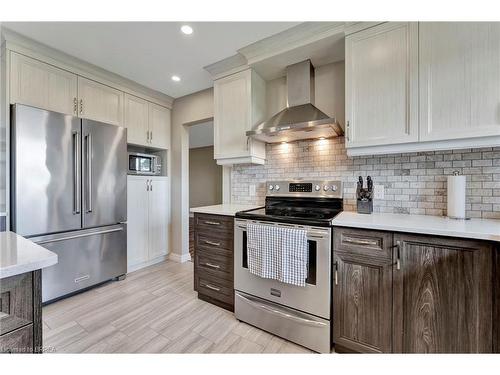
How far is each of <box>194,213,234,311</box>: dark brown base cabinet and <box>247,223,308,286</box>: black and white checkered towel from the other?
33 cm

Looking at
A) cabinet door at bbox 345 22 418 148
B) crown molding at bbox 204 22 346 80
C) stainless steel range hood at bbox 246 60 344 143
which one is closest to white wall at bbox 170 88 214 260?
crown molding at bbox 204 22 346 80

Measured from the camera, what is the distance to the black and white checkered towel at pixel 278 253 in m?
1.59

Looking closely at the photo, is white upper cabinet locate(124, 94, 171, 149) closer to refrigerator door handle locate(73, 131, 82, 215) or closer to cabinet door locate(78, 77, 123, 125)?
cabinet door locate(78, 77, 123, 125)

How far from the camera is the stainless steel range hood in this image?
192cm

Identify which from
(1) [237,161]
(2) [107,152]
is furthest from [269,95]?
(2) [107,152]

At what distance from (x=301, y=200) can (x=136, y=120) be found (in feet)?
8.09

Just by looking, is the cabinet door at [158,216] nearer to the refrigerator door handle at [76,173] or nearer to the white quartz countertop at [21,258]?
the refrigerator door handle at [76,173]

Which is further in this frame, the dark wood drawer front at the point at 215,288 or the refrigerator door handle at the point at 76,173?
the refrigerator door handle at the point at 76,173

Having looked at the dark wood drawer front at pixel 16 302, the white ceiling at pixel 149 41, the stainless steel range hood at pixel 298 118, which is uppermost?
the white ceiling at pixel 149 41

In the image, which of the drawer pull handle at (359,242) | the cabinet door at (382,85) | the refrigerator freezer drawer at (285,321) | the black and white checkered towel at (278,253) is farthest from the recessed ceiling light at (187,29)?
the refrigerator freezer drawer at (285,321)

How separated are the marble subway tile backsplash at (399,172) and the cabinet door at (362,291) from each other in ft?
2.16

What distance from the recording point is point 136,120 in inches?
120

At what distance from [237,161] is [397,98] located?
153 cm

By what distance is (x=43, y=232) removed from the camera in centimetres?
205
